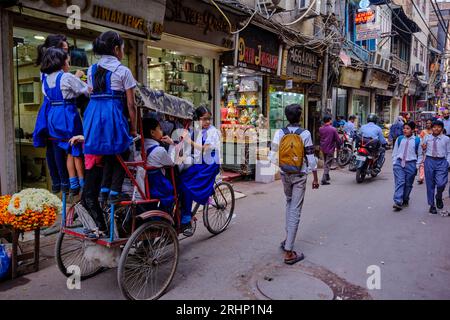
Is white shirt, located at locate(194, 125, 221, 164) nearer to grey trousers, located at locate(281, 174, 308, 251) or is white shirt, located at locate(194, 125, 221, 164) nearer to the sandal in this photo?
grey trousers, located at locate(281, 174, 308, 251)

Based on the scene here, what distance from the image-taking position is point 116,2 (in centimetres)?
628

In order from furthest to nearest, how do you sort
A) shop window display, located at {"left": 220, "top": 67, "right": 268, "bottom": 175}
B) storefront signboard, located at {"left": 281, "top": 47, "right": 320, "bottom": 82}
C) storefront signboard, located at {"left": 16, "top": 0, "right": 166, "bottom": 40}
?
1. storefront signboard, located at {"left": 281, "top": 47, "right": 320, "bottom": 82}
2. shop window display, located at {"left": 220, "top": 67, "right": 268, "bottom": 175}
3. storefront signboard, located at {"left": 16, "top": 0, "right": 166, "bottom": 40}

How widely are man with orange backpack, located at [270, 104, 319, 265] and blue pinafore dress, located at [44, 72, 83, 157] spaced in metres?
2.46

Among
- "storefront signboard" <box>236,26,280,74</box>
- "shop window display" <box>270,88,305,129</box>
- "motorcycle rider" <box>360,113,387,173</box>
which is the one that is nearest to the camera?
"storefront signboard" <box>236,26,280,74</box>

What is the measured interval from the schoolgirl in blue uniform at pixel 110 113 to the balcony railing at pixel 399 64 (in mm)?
23985

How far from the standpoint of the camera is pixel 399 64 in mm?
25750

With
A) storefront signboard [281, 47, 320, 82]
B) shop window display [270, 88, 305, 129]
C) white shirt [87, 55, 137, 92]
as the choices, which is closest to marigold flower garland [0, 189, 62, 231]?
white shirt [87, 55, 137, 92]

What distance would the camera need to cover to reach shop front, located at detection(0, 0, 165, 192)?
222 inches

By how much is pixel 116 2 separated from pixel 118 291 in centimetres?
476

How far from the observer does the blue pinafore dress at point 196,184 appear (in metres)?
4.36

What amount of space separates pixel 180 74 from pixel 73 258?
641 centimetres

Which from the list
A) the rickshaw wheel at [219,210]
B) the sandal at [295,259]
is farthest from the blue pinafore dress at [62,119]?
the sandal at [295,259]

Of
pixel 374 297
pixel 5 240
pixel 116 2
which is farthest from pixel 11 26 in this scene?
pixel 374 297

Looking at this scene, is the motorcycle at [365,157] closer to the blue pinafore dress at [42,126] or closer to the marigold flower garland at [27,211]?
the marigold flower garland at [27,211]
